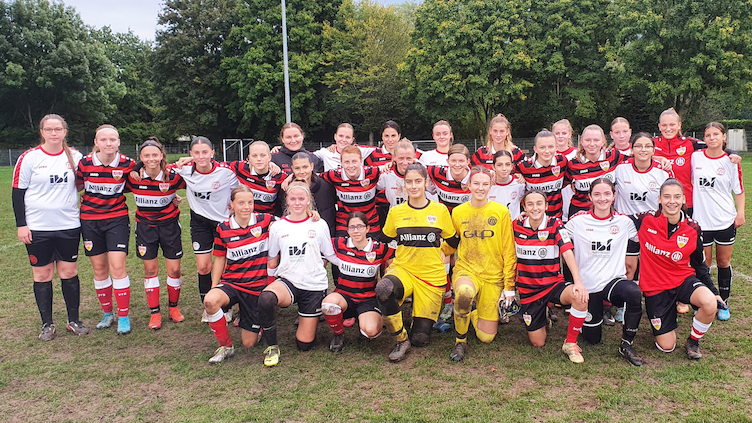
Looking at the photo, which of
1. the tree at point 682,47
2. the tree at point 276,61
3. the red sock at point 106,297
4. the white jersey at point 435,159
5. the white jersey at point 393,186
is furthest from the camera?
the tree at point 276,61

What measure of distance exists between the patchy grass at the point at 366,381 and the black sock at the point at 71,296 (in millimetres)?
206

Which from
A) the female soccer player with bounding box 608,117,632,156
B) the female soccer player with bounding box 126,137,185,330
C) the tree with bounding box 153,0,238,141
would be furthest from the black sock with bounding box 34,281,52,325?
the tree with bounding box 153,0,238,141

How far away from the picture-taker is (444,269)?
4.52 metres

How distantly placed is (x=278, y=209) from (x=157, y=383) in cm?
216

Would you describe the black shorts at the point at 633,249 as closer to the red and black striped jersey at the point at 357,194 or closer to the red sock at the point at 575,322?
the red sock at the point at 575,322

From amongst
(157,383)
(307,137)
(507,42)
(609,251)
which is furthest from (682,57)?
(157,383)

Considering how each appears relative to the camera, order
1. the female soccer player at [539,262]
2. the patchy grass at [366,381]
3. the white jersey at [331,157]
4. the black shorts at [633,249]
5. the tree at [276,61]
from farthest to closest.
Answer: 1. the tree at [276,61]
2. the white jersey at [331,157]
3. the black shorts at [633,249]
4. the female soccer player at [539,262]
5. the patchy grass at [366,381]

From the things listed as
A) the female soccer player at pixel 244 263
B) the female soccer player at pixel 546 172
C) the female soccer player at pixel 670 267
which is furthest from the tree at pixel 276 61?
the female soccer player at pixel 670 267

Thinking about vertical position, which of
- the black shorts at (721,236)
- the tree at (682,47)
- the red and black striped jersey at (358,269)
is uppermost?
the tree at (682,47)

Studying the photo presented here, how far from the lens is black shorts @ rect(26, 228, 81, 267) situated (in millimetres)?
4723

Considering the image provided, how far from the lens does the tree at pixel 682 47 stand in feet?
80.7

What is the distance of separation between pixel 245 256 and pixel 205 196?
1093mm

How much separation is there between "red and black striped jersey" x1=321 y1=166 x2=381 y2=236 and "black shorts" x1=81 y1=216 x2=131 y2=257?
82.3 inches

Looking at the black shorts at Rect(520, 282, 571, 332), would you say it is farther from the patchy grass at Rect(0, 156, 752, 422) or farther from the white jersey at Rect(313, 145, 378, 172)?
the white jersey at Rect(313, 145, 378, 172)
